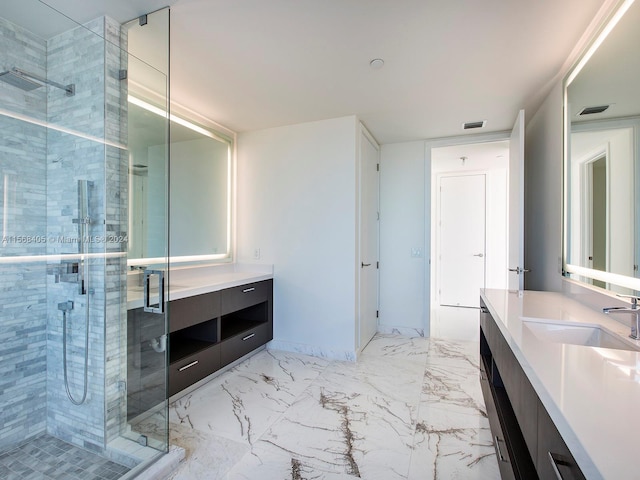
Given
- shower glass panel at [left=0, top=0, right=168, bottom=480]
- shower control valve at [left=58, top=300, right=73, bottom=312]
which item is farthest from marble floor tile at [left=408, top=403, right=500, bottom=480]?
shower control valve at [left=58, top=300, right=73, bottom=312]

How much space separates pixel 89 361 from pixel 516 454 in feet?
6.76

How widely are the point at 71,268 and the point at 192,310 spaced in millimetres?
864

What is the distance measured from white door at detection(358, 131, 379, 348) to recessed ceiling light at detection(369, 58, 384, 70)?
3.66 feet

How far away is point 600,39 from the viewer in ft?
5.48

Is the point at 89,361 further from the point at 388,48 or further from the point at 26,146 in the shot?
the point at 388,48

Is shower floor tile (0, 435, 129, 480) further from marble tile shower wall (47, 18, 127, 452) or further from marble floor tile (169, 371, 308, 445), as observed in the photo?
marble floor tile (169, 371, 308, 445)

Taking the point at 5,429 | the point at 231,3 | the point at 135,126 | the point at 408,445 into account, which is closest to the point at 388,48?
the point at 231,3

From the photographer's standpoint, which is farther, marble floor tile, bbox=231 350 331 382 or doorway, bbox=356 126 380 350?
doorway, bbox=356 126 380 350

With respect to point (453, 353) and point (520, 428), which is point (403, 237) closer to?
point (453, 353)

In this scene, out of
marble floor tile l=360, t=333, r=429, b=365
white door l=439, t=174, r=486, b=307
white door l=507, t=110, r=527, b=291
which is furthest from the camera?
white door l=439, t=174, r=486, b=307

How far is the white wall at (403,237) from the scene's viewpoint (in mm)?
3852

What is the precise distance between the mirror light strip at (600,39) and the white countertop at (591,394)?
141 centimetres

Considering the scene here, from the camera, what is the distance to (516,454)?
49.6 inches

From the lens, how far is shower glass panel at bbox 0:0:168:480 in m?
1.58
